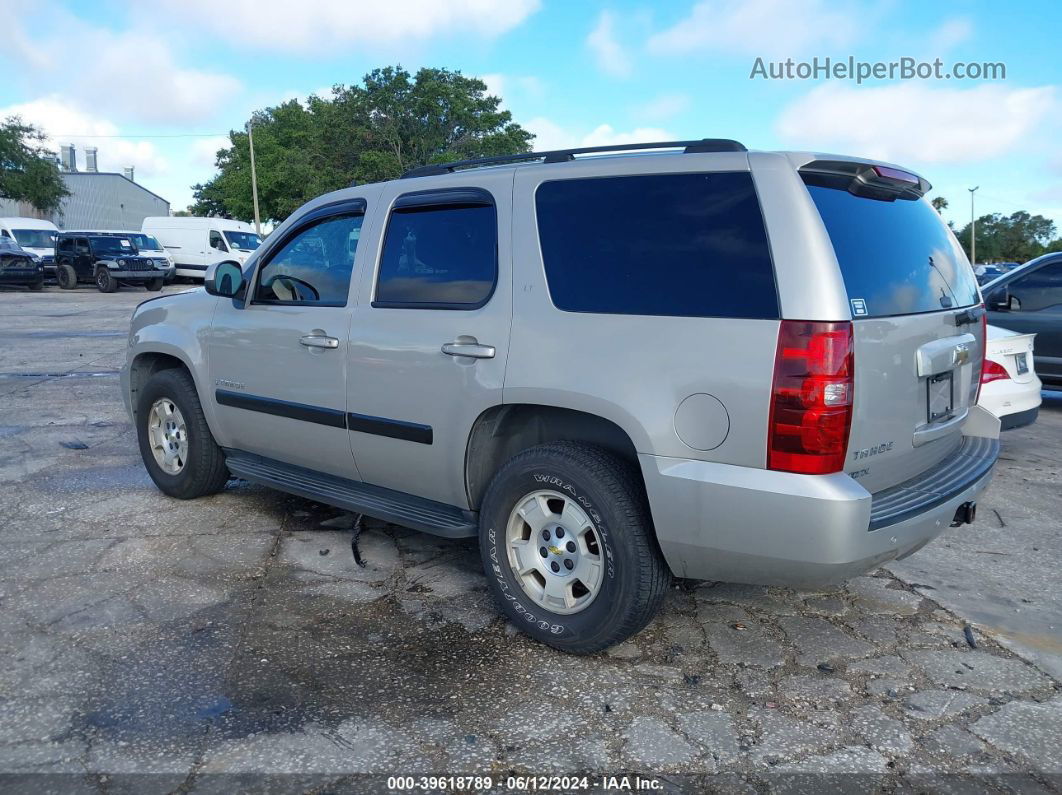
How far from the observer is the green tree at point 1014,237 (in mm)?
79938

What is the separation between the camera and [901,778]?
256cm

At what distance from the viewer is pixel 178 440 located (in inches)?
203

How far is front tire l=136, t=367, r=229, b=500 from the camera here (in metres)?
4.98

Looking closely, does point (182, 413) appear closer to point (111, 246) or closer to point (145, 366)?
point (145, 366)

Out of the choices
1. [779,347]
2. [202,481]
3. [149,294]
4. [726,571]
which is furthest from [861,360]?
[149,294]

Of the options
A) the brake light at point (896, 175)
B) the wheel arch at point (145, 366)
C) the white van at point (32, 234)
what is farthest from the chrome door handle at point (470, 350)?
the white van at point (32, 234)

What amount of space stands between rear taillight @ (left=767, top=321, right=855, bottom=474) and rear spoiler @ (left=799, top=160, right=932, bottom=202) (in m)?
0.61

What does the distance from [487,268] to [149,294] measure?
996 inches

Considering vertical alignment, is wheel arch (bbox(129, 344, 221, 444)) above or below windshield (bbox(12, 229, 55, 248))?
below

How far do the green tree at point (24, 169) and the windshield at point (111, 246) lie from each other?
866 inches

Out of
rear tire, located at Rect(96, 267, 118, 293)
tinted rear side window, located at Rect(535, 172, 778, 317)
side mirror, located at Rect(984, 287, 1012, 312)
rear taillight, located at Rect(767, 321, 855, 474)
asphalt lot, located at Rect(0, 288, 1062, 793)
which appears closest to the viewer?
asphalt lot, located at Rect(0, 288, 1062, 793)

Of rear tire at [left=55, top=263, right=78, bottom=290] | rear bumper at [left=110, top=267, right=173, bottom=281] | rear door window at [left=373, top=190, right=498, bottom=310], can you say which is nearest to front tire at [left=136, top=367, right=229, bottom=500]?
rear door window at [left=373, top=190, right=498, bottom=310]

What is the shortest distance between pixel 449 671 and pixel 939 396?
211 cm

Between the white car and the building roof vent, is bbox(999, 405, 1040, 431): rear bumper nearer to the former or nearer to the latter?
the white car
